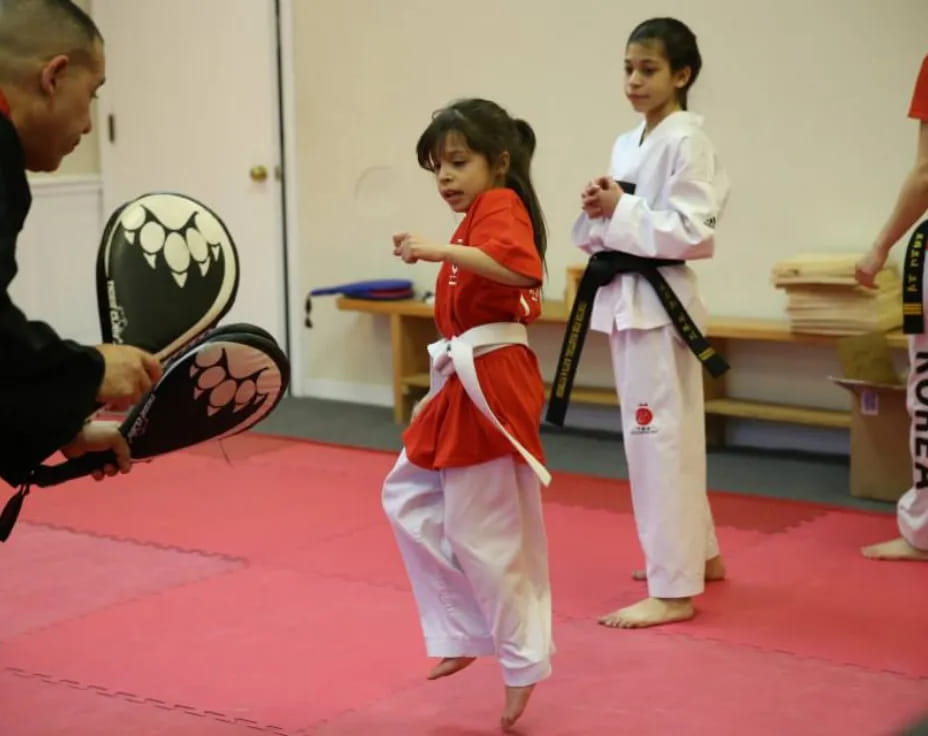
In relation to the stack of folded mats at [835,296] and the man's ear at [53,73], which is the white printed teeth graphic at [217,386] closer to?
the man's ear at [53,73]

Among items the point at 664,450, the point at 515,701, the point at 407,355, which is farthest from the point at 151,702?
the point at 407,355

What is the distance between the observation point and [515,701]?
3.20 metres

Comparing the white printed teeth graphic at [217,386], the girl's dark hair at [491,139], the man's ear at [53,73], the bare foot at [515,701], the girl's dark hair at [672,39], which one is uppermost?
the girl's dark hair at [672,39]

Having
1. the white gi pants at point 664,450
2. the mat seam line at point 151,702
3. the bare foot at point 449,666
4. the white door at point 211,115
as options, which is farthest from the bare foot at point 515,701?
the white door at point 211,115

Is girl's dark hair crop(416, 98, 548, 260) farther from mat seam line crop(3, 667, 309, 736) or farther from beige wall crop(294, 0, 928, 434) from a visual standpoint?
beige wall crop(294, 0, 928, 434)

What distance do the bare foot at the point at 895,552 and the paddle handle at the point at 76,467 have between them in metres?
2.75

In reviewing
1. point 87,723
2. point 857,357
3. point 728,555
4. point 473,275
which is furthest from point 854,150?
point 87,723

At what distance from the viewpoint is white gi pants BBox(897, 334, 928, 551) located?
4539 mm

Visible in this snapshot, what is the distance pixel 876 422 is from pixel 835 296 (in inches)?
22.8

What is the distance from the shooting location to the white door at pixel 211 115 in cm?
762

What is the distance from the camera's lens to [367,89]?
23.8 feet

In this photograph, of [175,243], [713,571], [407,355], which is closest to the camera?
[175,243]

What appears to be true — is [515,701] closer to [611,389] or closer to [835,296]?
[835,296]

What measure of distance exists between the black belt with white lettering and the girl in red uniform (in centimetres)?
161
